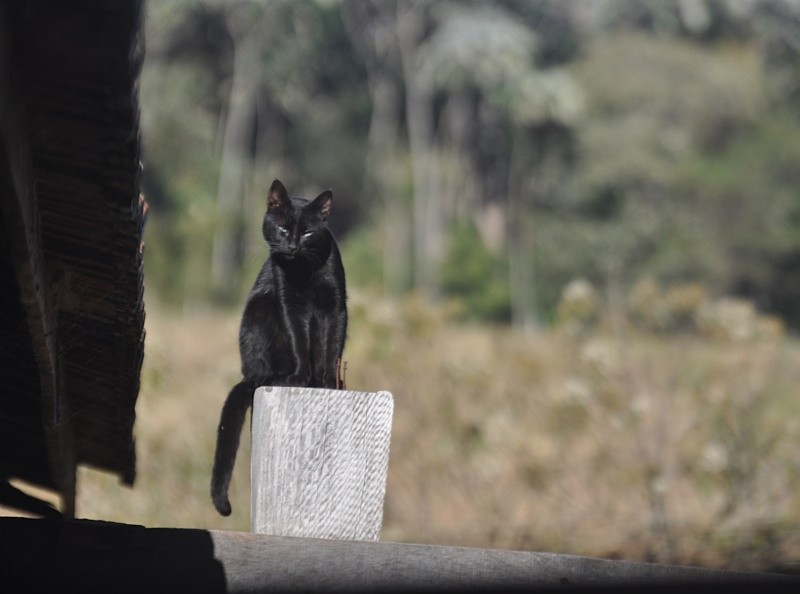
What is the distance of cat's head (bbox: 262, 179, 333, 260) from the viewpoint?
3.09 metres

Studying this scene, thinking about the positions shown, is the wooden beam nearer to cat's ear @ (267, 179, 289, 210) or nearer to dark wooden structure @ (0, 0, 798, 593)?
dark wooden structure @ (0, 0, 798, 593)

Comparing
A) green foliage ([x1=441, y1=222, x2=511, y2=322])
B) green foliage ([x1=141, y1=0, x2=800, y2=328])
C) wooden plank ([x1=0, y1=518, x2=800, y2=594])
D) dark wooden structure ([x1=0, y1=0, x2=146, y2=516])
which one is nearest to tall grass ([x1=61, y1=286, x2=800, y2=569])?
dark wooden structure ([x1=0, y1=0, x2=146, y2=516])

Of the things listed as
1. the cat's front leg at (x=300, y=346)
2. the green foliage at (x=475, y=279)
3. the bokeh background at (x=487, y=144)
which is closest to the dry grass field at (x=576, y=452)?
the cat's front leg at (x=300, y=346)

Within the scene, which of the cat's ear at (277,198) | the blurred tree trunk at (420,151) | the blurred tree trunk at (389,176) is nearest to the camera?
the cat's ear at (277,198)

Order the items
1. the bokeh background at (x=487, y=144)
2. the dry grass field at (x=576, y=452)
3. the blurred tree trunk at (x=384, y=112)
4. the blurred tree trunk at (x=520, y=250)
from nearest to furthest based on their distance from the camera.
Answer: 1. the dry grass field at (x=576, y=452)
2. the bokeh background at (x=487, y=144)
3. the blurred tree trunk at (x=520, y=250)
4. the blurred tree trunk at (x=384, y=112)

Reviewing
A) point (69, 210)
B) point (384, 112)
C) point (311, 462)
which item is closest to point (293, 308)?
point (311, 462)

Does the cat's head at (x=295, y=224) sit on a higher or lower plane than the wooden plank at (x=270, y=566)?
higher

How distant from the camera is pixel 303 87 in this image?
151 ft

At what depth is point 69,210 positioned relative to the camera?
234cm

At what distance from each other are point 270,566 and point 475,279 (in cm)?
3770

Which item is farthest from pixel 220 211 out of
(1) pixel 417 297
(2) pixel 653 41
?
(1) pixel 417 297

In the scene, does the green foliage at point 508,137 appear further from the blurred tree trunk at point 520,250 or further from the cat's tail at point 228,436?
the cat's tail at point 228,436

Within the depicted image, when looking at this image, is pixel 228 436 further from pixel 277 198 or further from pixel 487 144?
pixel 487 144

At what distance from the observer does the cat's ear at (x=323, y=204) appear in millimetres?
3205
